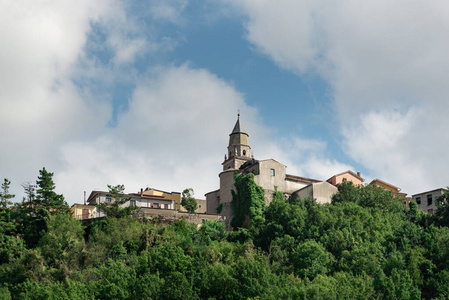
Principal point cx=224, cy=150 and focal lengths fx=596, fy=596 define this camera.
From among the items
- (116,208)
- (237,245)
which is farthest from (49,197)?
(237,245)

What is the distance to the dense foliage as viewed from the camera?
47.4 metres

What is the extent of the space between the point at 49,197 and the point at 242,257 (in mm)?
23585

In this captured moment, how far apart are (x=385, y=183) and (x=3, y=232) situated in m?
53.6

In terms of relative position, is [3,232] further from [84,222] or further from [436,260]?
[436,260]

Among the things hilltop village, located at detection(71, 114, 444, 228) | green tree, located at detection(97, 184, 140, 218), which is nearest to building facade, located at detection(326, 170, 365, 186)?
hilltop village, located at detection(71, 114, 444, 228)

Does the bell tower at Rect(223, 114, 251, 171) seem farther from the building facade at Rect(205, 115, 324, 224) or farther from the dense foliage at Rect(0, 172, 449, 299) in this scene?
the dense foliage at Rect(0, 172, 449, 299)

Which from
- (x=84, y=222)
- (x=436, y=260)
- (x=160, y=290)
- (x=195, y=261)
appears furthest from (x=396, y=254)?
(x=84, y=222)

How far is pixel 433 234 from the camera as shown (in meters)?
58.6

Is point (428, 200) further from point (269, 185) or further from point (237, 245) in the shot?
point (237, 245)

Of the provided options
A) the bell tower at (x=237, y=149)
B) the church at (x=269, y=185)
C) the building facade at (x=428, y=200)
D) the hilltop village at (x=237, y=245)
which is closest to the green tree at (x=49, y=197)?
the hilltop village at (x=237, y=245)

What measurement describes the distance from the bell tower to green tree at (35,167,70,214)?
3023 cm

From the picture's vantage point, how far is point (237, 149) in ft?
298

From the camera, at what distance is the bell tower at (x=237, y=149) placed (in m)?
88.4

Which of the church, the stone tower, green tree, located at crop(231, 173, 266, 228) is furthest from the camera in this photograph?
the stone tower
